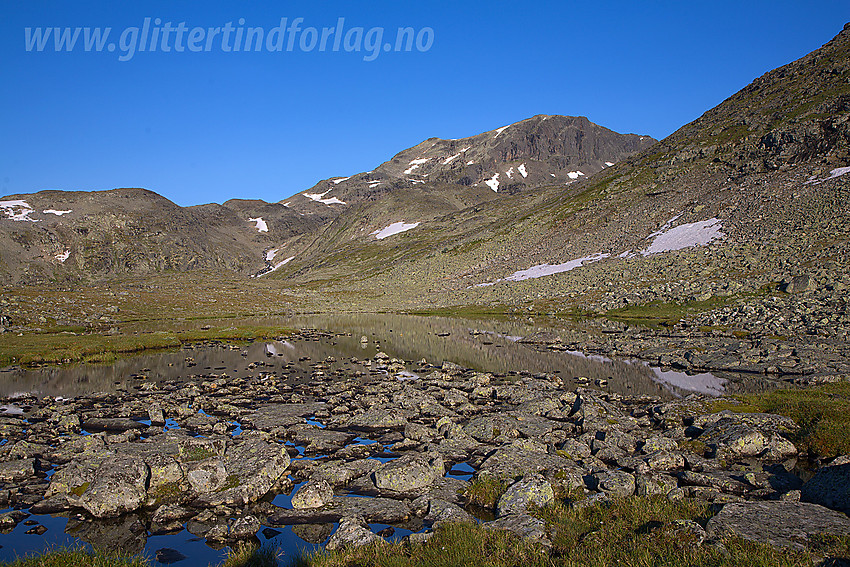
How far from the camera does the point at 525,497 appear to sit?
15.1 meters

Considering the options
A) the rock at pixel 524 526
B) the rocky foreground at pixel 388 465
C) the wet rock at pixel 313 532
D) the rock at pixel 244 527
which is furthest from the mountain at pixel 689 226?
the rock at pixel 244 527

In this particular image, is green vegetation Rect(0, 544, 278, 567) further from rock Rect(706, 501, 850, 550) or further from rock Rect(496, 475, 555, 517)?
rock Rect(706, 501, 850, 550)

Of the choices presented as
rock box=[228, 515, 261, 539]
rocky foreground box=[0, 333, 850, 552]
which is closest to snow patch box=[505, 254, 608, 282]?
rocky foreground box=[0, 333, 850, 552]

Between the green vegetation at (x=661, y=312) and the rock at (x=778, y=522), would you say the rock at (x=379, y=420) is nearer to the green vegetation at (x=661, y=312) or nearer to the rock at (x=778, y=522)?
the rock at (x=778, y=522)

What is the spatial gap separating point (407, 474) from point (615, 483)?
6.90 metres

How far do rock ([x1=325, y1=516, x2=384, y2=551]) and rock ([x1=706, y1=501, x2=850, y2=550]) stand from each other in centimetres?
819

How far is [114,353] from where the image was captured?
172 feet

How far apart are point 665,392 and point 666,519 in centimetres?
2181

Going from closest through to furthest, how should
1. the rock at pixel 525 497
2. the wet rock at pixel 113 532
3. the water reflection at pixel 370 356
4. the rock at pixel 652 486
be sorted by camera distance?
1. the wet rock at pixel 113 532
2. the rock at pixel 525 497
3. the rock at pixel 652 486
4. the water reflection at pixel 370 356

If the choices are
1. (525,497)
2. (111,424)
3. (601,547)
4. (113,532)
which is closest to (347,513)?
(525,497)

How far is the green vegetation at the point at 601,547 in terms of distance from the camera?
33.1ft

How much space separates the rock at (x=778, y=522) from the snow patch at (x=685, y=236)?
8850 centimetres

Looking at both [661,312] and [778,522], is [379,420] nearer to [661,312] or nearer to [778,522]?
[778,522]

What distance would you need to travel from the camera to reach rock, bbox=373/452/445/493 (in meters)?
17.4
